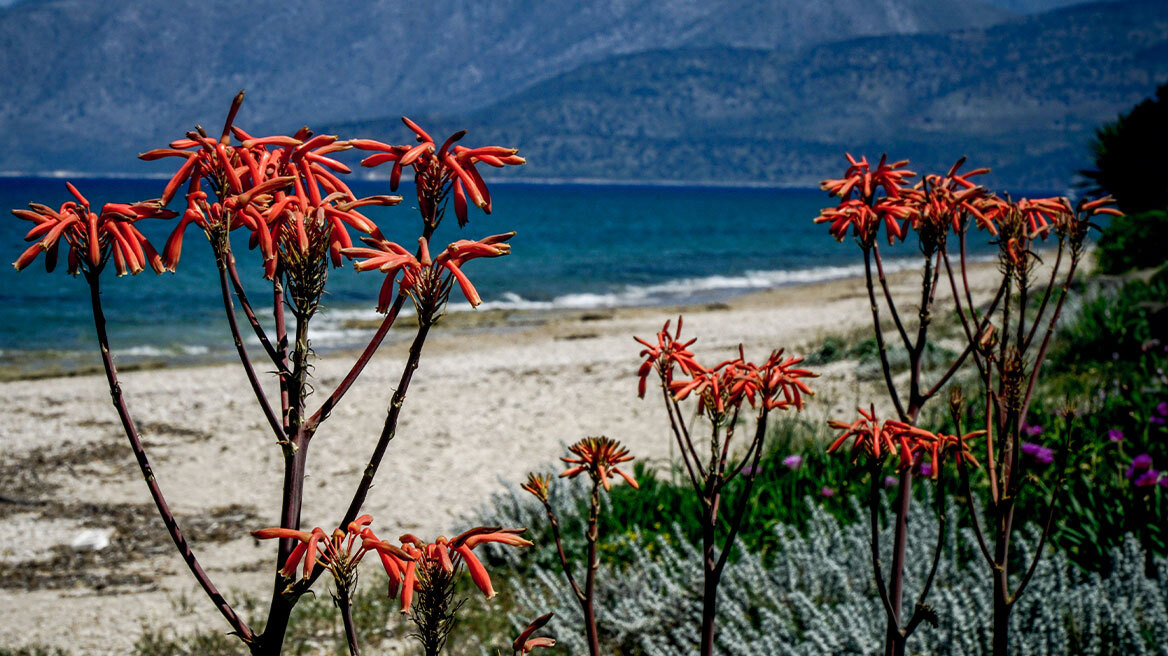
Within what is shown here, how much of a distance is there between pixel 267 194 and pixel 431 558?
1.91 ft

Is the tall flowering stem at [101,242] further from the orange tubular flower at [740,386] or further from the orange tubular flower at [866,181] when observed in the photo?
the orange tubular flower at [866,181]

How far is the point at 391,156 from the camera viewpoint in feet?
4.86

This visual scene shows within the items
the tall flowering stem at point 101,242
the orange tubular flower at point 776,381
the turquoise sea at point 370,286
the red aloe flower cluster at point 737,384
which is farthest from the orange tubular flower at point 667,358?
the turquoise sea at point 370,286

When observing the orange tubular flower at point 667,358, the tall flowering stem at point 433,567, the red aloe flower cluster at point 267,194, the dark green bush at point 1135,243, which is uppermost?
the dark green bush at point 1135,243

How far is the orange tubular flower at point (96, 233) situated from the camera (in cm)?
134

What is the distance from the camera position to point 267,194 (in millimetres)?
1366

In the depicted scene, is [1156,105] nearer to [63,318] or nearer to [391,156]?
[391,156]

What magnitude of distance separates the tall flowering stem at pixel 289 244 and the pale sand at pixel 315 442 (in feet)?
13.9

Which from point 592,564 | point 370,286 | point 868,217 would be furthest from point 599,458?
point 370,286

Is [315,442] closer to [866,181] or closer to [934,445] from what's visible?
[866,181]

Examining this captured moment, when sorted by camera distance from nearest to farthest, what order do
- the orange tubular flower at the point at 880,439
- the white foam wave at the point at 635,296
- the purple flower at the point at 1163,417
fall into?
the orange tubular flower at the point at 880,439, the purple flower at the point at 1163,417, the white foam wave at the point at 635,296

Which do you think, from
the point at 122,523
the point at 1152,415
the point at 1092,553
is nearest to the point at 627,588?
the point at 1092,553

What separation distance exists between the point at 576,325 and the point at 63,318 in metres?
14.1

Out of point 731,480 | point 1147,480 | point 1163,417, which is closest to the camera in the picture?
point 731,480
